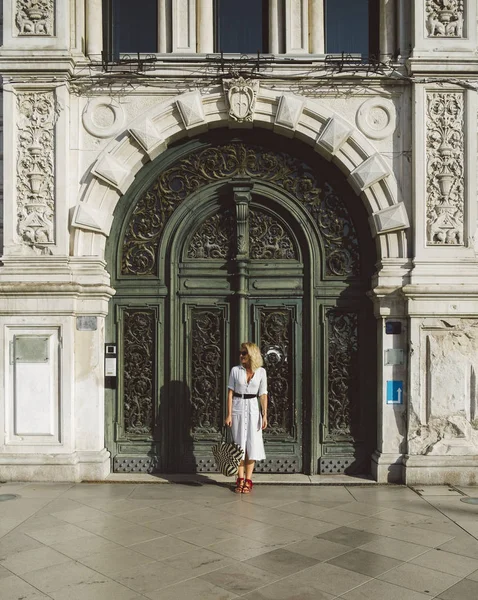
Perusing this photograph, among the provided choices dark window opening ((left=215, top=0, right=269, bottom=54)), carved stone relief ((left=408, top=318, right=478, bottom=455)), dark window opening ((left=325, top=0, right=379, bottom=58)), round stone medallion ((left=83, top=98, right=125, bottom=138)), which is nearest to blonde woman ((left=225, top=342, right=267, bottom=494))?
carved stone relief ((left=408, top=318, right=478, bottom=455))

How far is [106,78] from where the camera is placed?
9453 mm

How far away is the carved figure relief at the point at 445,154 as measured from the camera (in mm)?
9289

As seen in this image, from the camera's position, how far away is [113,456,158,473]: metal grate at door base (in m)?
9.64

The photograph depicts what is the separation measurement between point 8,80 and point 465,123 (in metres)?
5.95

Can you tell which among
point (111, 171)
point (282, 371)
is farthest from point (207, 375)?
point (111, 171)

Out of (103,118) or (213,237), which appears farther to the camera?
(213,237)

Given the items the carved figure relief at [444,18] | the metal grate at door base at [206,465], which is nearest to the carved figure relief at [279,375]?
the metal grate at door base at [206,465]

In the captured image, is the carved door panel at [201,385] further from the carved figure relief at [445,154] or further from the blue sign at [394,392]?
the carved figure relief at [445,154]

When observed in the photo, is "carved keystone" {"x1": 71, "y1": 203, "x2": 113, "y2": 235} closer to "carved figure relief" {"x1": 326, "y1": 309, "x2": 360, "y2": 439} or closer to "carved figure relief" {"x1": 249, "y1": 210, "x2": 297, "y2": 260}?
"carved figure relief" {"x1": 249, "y1": 210, "x2": 297, "y2": 260}

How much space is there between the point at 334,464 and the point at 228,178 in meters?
4.11

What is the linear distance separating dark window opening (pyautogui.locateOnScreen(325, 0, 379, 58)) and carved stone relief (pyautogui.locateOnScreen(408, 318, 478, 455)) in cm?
390

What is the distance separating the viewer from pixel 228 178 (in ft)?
32.1

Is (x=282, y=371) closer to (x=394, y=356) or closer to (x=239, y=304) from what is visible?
(x=239, y=304)

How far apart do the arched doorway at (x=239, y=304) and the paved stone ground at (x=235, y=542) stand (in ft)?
2.93
